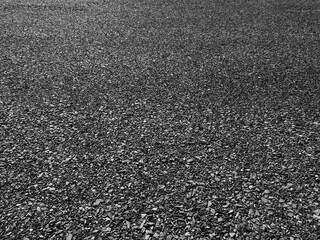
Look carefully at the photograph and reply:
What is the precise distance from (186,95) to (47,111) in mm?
1962

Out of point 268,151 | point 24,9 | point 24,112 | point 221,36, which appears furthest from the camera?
point 24,9

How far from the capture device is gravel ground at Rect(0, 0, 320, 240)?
2963mm

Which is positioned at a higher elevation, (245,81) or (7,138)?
(245,81)

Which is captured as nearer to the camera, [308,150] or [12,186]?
[12,186]

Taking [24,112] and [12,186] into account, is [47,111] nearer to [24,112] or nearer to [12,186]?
[24,112]

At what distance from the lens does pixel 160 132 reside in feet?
13.7

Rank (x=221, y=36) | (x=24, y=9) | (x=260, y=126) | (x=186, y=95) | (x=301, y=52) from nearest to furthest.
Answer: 1. (x=260, y=126)
2. (x=186, y=95)
3. (x=301, y=52)
4. (x=221, y=36)
5. (x=24, y=9)

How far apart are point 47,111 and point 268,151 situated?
2.89 metres

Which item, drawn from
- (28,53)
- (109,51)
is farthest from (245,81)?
(28,53)

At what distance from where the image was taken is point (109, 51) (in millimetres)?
6656

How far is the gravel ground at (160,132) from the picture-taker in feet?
9.72

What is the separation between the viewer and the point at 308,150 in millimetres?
3826

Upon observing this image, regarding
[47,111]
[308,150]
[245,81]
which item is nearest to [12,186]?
[47,111]

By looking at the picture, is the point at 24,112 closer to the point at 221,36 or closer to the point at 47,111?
the point at 47,111
